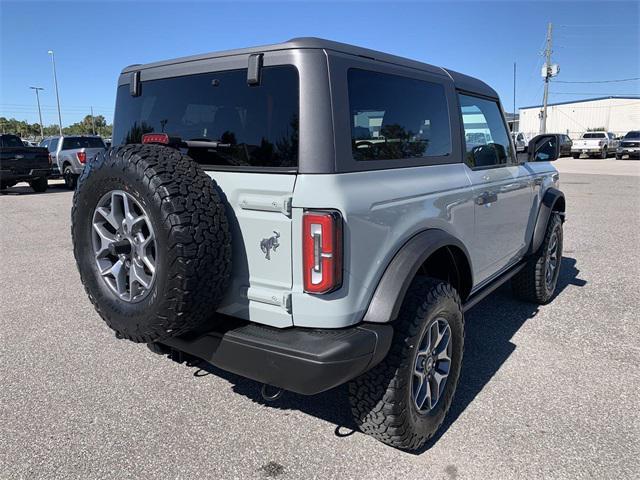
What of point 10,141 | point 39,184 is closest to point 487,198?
point 10,141

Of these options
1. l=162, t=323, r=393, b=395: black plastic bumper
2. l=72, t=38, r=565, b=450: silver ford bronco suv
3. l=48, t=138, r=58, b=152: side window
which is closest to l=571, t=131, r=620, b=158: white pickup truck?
l=48, t=138, r=58, b=152: side window

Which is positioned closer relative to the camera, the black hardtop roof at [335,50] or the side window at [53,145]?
the black hardtop roof at [335,50]

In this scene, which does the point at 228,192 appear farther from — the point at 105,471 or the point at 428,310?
the point at 105,471

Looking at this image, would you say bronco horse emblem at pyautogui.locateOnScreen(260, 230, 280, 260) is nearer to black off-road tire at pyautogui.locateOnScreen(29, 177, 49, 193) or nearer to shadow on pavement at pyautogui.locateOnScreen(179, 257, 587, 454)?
shadow on pavement at pyautogui.locateOnScreen(179, 257, 587, 454)

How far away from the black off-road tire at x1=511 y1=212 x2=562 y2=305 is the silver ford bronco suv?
2.07 meters

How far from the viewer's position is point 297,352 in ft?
6.70

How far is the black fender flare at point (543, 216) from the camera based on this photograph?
4406 mm

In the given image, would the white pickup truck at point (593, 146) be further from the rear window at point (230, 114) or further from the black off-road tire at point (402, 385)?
the rear window at point (230, 114)

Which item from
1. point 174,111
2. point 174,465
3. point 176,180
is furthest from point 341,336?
point 174,111

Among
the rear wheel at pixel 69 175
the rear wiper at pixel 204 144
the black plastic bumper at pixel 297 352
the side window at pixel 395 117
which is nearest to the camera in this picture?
the black plastic bumper at pixel 297 352

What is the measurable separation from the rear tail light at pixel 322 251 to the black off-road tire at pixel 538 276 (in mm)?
3051

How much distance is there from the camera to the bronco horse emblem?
2.16 metres

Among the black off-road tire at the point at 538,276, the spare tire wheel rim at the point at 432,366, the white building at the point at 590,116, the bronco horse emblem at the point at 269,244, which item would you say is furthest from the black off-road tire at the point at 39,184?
the white building at the point at 590,116

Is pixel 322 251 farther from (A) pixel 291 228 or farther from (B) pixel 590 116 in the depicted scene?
(B) pixel 590 116
